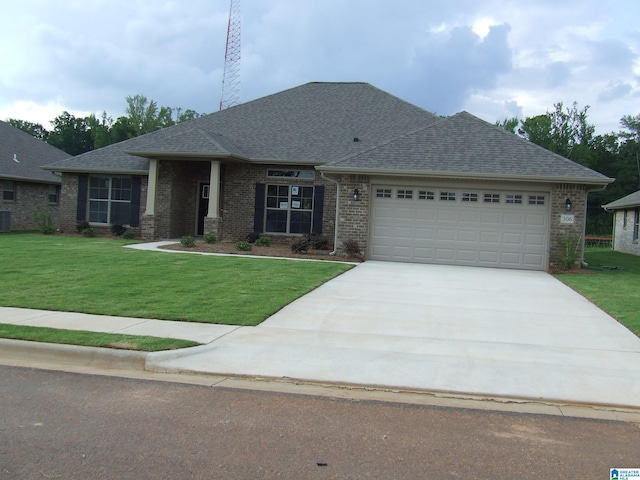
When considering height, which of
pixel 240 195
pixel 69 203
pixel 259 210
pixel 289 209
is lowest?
pixel 69 203

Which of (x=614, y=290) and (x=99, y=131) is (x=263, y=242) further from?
(x=99, y=131)

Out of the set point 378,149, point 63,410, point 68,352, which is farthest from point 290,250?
point 63,410

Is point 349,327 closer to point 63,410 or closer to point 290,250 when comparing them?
point 63,410

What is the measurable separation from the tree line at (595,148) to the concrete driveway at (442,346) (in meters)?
45.4

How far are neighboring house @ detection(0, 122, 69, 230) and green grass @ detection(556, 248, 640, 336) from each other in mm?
22973

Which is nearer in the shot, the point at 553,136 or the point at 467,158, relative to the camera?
the point at 467,158

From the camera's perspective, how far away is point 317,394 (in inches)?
232

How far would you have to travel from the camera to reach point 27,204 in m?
27.5

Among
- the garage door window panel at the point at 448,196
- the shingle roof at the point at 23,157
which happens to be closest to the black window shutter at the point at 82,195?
the shingle roof at the point at 23,157

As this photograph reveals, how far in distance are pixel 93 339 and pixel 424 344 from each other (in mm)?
4322

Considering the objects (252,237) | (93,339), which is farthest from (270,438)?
(252,237)

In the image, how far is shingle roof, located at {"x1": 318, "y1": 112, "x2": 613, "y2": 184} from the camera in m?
17.2

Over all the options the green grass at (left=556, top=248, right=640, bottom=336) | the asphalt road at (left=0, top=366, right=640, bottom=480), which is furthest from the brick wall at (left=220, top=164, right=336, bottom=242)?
the asphalt road at (left=0, top=366, right=640, bottom=480)

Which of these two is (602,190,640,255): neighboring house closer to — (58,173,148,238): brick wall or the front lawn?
the front lawn
